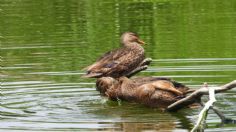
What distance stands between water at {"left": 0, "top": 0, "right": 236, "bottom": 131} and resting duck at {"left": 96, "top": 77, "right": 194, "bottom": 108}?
15cm

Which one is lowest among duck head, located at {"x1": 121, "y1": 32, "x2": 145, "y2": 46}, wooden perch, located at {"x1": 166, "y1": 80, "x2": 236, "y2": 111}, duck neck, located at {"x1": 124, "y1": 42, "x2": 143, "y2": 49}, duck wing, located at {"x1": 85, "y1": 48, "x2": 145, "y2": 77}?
wooden perch, located at {"x1": 166, "y1": 80, "x2": 236, "y2": 111}

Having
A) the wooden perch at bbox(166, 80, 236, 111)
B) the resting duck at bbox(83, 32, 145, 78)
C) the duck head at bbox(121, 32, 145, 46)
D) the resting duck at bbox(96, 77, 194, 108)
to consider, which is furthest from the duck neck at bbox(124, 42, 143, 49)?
the wooden perch at bbox(166, 80, 236, 111)

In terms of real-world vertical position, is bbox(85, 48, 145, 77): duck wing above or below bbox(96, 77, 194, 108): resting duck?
above

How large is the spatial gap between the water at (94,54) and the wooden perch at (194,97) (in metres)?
0.13

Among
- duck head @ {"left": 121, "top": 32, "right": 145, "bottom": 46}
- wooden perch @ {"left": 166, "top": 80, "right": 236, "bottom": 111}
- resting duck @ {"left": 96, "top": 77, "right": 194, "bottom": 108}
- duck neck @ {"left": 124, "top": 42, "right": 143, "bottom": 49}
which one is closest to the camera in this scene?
wooden perch @ {"left": 166, "top": 80, "right": 236, "bottom": 111}

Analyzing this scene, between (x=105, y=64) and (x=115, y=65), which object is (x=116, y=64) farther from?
(x=105, y=64)

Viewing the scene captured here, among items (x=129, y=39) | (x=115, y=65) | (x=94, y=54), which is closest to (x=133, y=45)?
(x=129, y=39)

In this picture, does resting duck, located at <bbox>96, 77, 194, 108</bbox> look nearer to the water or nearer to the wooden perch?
the water

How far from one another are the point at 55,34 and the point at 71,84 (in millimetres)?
7220

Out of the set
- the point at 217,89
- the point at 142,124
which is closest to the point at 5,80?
the point at 142,124

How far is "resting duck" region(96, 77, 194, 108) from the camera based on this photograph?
12.7 m

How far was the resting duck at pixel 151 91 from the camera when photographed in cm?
1268

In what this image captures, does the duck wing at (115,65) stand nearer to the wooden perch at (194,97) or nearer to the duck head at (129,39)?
the duck head at (129,39)

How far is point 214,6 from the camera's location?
27.0 m
